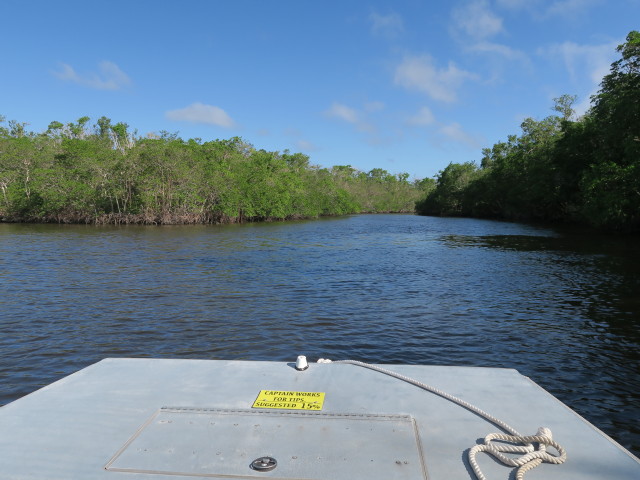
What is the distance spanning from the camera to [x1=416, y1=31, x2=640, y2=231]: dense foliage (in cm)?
2983

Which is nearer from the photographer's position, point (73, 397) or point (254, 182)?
point (73, 397)

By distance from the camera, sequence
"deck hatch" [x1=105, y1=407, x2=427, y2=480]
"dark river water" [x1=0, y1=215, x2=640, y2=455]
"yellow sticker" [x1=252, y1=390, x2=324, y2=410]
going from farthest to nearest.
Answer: "dark river water" [x1=0, y1=215, x2=640, y2=455] < "yellow sticker" [x1=252, y1=390, x2=324, y2=410] < "deck hatch" [x1=105, y1=407, x2=427, y2=480]

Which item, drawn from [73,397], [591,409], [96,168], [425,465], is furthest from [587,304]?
[96,168]

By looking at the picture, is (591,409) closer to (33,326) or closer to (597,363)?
(597,363)

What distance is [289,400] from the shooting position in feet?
11.4

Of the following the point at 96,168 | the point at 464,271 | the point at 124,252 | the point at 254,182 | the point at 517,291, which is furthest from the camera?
the point at 254,182

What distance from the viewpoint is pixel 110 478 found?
8.00 feet

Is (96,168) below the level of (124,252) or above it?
above

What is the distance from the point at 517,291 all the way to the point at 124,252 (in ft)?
63.9

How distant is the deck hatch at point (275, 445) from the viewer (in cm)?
247

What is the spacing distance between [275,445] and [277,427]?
0.80ft

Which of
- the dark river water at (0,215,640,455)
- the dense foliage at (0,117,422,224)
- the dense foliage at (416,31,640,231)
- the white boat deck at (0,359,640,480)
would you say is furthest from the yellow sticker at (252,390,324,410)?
the dense foliage at (0,117,422,224)

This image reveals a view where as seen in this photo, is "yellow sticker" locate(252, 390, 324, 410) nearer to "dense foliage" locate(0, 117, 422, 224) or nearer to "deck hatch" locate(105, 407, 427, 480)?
"deck hatch" locate(105, 407, 427, 480)

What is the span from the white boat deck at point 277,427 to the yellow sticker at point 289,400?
0.05m
